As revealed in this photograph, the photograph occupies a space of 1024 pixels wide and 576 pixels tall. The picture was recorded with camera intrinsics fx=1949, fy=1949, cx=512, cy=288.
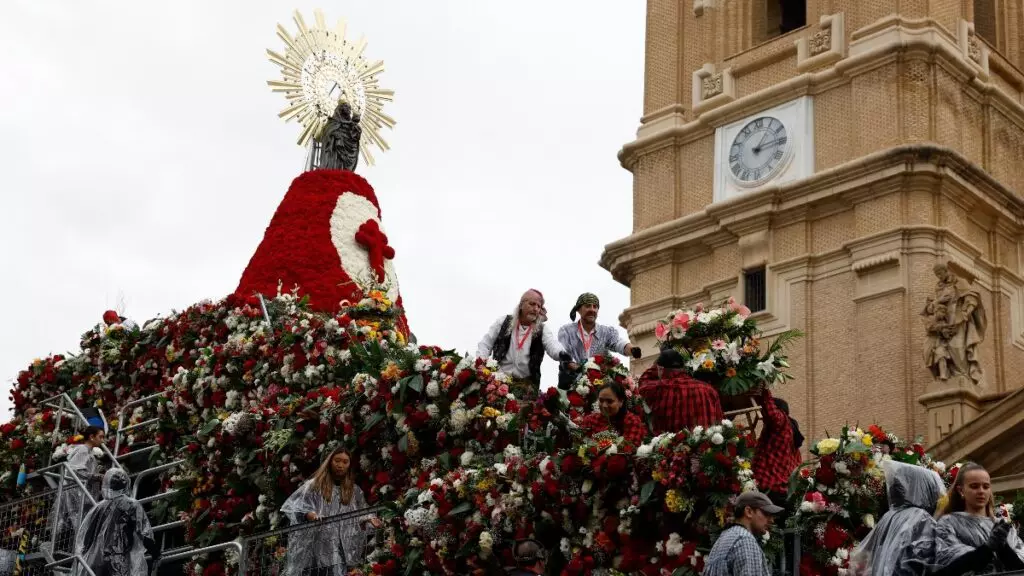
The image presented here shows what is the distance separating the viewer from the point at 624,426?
12734mm

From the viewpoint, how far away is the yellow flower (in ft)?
40.2

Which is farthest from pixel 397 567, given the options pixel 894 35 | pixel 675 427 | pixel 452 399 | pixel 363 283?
pixel 894 35

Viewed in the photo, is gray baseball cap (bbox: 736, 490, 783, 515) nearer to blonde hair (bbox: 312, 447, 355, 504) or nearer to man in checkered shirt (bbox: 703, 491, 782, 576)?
man in checkered shirt (bbox: 703, 491, 782, 576)

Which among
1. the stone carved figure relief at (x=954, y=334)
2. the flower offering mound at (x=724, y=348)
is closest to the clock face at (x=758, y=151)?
the stone carved figure relief at (x=954, y=334)

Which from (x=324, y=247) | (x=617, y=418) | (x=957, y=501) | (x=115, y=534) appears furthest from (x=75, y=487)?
(x=957, y=501)

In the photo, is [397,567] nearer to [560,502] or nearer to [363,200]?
[560,502]

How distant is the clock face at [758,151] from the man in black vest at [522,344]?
20.9m

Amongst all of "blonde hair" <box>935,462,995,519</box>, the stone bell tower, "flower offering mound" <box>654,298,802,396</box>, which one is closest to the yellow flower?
"flower offering mound" <box>654,298,802,396</box>

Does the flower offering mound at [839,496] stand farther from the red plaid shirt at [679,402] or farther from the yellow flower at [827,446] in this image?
the red plaid shirt at [679,402]

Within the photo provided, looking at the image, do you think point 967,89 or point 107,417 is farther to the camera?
point 967,89

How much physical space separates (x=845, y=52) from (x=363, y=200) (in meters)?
17.6

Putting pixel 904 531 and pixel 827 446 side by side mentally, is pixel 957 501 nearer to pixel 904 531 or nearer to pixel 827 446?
pixel 904 531

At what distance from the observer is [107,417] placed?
1903 cm

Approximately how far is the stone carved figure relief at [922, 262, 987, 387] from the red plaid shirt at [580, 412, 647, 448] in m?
18.8
